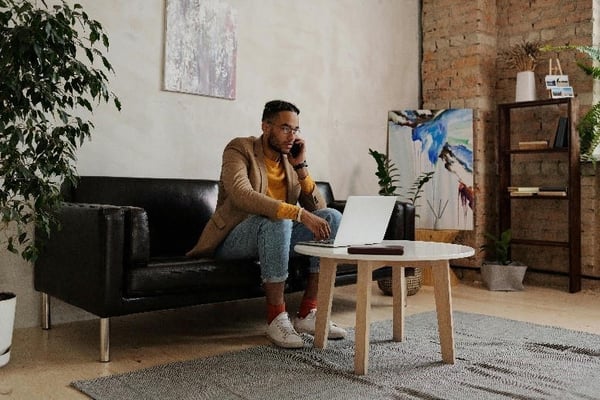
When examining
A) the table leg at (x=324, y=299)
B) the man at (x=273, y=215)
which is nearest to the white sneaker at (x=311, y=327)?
the man at (x=273, y=215)

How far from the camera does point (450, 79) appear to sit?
488 centimetres

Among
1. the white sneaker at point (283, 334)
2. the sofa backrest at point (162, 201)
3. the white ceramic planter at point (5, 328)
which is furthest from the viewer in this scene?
the sofa backrest at point (162, 201)

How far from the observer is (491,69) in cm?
480

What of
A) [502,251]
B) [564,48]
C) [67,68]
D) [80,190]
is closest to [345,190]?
[502,251]

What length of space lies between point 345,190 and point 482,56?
1.52m

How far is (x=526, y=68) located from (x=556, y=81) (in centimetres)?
28

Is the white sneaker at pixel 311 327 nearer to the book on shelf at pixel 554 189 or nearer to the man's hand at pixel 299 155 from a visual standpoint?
the man's hand at pixel 299 155

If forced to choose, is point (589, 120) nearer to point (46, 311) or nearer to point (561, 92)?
point (561, 92)

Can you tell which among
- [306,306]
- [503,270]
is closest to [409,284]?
[503,270]

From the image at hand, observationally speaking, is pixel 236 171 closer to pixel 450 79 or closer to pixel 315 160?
pixel 315 160

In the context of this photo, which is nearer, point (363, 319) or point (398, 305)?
point (363, 319)

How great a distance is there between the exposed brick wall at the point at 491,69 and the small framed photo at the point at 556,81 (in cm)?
17

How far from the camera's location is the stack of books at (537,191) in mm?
4176

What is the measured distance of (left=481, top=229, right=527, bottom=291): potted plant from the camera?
4250mm
